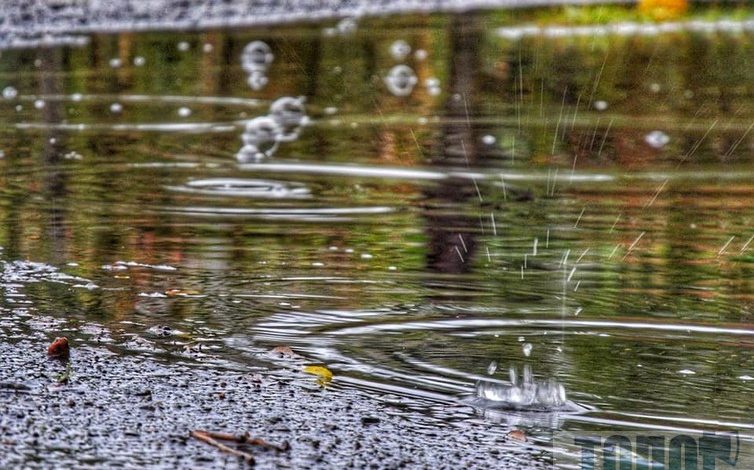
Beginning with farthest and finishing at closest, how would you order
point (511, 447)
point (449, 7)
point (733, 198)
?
point (449, 7) < point (733, 198) < point (511, 447)

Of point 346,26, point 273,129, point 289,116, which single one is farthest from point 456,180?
point 346,26

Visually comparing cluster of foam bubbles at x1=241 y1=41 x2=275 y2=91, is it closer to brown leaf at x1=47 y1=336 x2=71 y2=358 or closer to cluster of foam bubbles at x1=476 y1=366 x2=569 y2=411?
brown leaf at x1=47 y1=336 x2=71 y2=358

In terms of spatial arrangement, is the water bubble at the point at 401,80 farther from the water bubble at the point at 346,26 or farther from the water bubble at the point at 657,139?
the water bubble at the point at 346,26

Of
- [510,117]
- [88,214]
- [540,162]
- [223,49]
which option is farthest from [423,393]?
[223,49]

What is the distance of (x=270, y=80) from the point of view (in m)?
12.7

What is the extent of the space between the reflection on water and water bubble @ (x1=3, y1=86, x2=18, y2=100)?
0.09 feet

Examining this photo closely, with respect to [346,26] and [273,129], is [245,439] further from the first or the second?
[346,26]

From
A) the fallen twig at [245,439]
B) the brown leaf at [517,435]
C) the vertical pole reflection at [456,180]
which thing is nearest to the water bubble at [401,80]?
the vertical pole reflection at [456,180]

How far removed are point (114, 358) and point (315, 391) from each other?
620mm

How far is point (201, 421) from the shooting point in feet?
12.0

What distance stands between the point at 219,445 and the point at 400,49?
37.6 feet

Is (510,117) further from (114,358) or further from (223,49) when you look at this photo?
(114,358)

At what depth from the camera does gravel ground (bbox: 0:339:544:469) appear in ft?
11.1

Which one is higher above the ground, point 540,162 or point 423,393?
point 540,162
